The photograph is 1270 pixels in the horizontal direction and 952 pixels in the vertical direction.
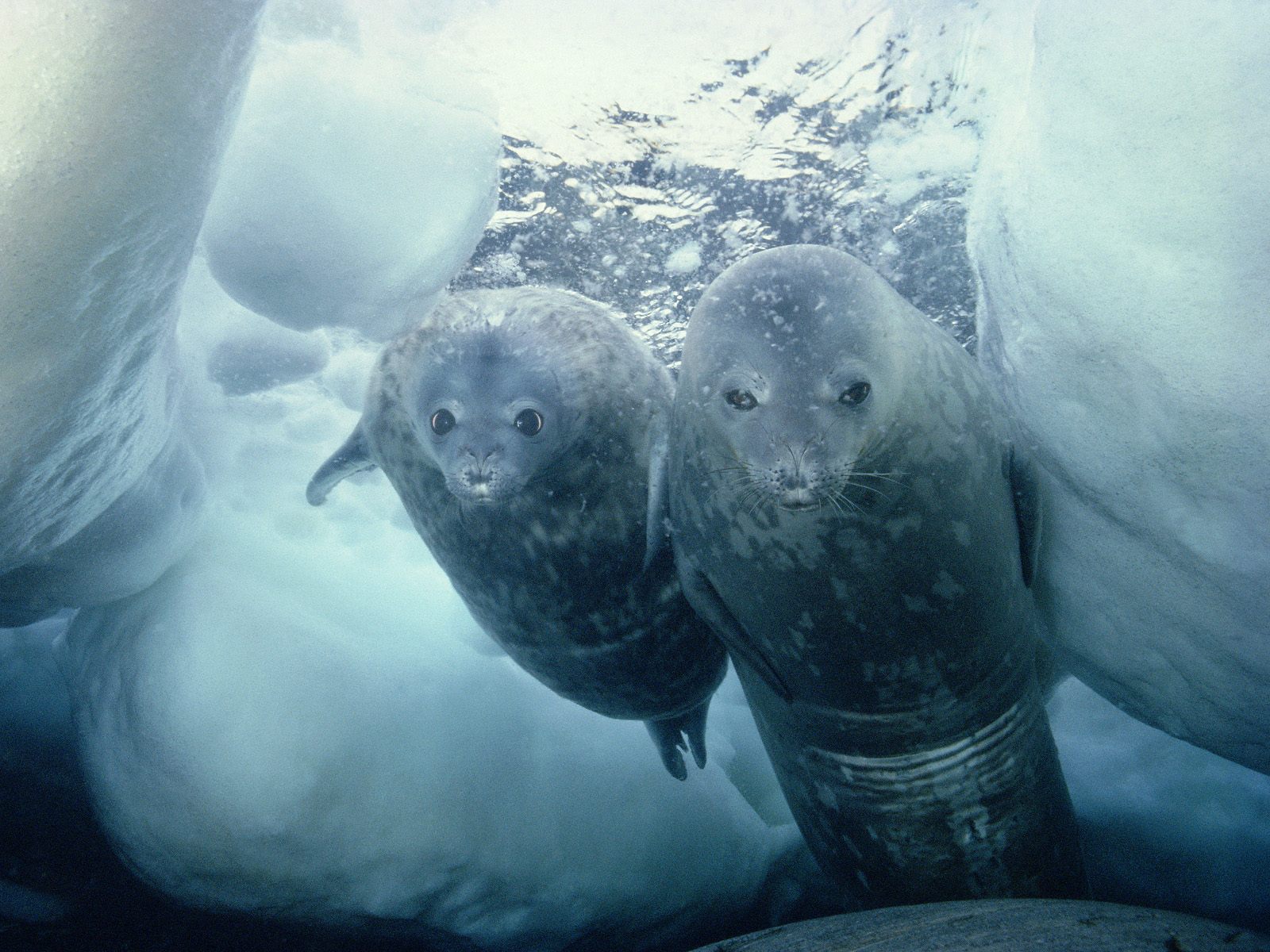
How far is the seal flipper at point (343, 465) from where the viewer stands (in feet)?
12.3

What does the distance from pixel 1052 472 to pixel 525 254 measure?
150 inches

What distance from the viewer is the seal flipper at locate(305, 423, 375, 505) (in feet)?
12.3

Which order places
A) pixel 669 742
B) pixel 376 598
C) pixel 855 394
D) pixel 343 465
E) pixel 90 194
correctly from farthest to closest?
pixel 376 598, pixel 669 742, pixel 343 465, pixel 855 394, pixel 90 194

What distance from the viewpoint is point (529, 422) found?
2.78 m

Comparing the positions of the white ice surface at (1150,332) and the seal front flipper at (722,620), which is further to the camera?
the seal front flipper at (722,620)

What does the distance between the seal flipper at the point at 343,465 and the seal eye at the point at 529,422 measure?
125 centimetres

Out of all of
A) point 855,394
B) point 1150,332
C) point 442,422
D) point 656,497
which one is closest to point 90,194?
point 442,422

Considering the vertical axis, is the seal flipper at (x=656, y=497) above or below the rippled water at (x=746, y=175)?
below

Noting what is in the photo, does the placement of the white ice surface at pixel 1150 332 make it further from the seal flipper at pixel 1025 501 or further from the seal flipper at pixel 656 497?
the seal flipper at pixel 656 497

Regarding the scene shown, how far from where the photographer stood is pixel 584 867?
440 cm

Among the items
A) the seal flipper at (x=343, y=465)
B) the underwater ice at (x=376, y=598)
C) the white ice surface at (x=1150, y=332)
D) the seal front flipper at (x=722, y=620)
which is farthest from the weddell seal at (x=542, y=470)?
the white ice surface at (x=1150, y=332)

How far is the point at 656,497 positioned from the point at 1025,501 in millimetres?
1476

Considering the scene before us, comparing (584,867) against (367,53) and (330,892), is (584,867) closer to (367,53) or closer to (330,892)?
(330,892)

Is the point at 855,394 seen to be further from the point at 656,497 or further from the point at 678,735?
the point at 678,735
